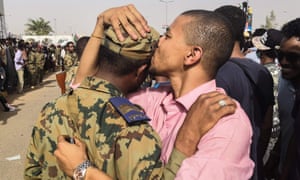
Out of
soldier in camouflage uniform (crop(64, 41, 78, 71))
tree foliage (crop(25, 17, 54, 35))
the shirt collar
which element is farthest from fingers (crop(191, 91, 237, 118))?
tree foliage (crop(25, 17, 54, 35))

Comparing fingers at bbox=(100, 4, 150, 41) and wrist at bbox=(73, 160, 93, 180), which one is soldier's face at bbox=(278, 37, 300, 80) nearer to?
fingers at bbox=(100, 4, 150, 41)

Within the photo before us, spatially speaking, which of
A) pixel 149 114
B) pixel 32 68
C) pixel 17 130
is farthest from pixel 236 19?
pixel 32 68

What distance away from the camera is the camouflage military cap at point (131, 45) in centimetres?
143

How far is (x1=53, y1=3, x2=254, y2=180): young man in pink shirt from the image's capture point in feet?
4.15

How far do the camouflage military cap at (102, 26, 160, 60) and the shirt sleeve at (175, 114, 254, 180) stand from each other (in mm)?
431

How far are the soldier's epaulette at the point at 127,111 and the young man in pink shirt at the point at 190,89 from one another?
6.4 inches

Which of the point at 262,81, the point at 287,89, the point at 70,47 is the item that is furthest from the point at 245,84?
the point at 70,47

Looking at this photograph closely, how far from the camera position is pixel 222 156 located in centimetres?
120

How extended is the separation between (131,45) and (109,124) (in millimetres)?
323

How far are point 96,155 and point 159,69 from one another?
0.47 m

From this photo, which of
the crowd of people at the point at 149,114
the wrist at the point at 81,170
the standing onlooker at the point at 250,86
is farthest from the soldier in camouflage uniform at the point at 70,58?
the wrist at the point at 81,170

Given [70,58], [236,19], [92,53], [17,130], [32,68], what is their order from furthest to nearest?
Answer: [32,68] → [70,58] → [17,130] → [236,19] → [92,53]

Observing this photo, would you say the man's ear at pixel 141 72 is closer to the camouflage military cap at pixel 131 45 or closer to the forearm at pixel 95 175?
the camouflage military cap at pixel 131 45

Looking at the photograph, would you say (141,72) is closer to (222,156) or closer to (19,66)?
(222,156)
